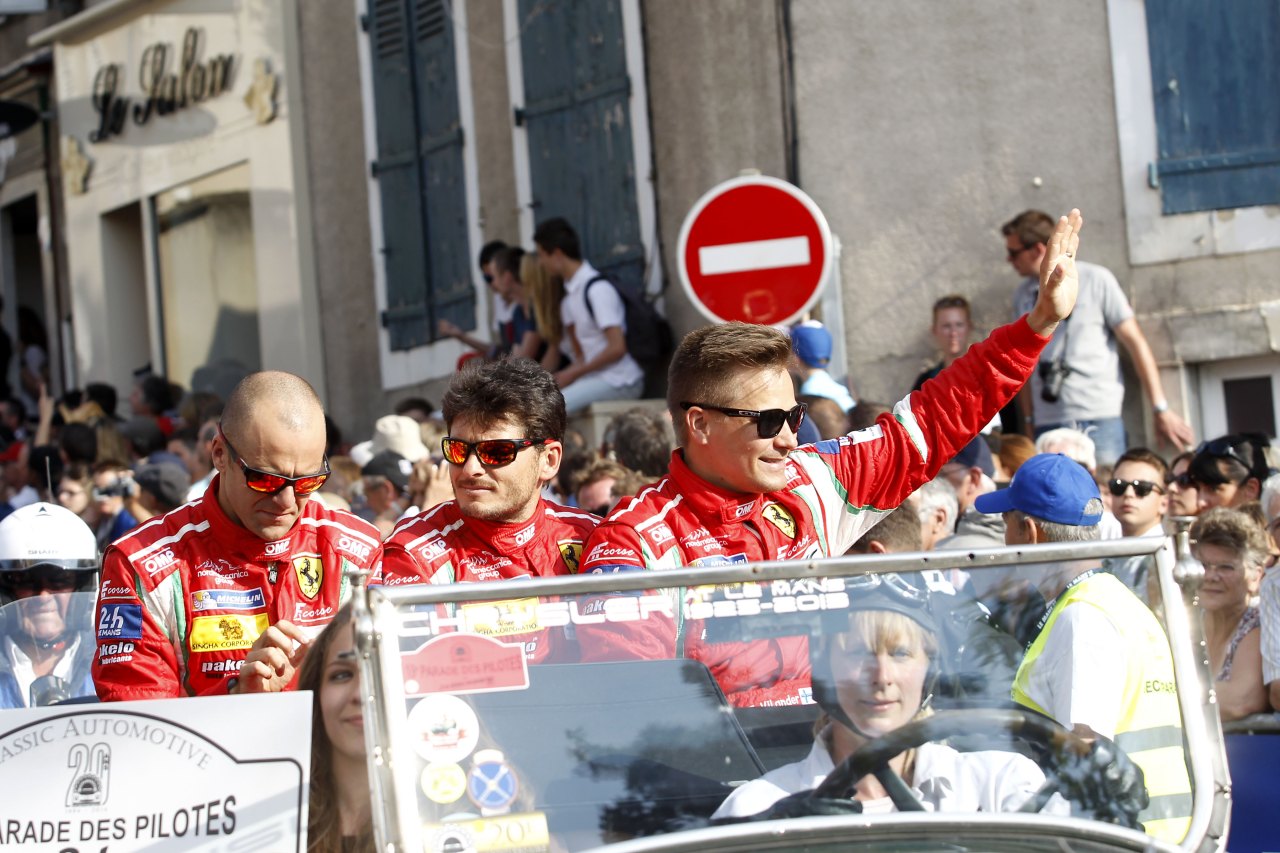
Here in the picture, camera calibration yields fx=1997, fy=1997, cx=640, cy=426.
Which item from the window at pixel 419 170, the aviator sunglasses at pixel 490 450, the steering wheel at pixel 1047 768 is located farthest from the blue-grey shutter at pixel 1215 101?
the steering wheel at pixel 1047 768

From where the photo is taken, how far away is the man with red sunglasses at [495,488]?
500 centimetres

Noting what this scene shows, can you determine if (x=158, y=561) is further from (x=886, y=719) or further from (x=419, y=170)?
(x=419, y=170)

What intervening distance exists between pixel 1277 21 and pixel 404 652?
923 centimetres

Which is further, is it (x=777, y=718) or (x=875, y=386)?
(x=875, y=386)

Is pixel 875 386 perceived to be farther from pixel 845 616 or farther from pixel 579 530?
pixel 845 616

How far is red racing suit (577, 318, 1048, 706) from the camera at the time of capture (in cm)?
475

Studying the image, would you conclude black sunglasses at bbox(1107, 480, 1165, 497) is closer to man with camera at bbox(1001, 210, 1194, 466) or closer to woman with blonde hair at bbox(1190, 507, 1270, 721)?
woman with blonde hair at bbox(1190, 507, 1270, 721)

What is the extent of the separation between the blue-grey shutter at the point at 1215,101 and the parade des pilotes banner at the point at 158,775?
884 centimetres

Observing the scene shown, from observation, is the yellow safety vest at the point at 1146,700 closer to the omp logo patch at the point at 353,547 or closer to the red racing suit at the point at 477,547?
the red racing suit at the point at 477,547

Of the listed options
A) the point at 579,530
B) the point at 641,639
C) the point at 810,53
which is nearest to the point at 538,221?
the point at 810,53

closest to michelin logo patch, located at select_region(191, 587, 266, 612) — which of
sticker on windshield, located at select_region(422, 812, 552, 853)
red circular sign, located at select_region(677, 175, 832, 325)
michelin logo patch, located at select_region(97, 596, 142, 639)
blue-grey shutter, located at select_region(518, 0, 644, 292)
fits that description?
michelin logo patch, located at select_region(97, 596, 142, 639)

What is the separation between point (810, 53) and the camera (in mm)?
12016

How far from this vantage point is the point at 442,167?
1504 centimetres

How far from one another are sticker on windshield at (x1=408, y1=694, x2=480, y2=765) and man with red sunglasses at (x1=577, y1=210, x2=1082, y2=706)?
4.47 ft
